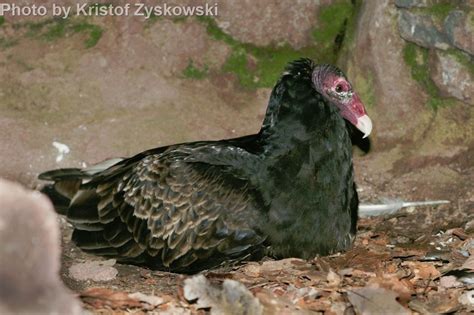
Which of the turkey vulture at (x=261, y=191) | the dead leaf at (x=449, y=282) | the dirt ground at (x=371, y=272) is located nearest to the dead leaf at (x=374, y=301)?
the dirt ground at (x=371, y=272)

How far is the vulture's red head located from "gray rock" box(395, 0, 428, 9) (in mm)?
1240

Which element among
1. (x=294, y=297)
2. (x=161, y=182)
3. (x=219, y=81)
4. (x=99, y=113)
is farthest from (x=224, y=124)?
(x=294, y=297)

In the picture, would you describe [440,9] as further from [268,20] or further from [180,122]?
[180,122]

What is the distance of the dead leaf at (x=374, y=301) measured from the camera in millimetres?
5574

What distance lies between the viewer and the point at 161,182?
6.61 meters

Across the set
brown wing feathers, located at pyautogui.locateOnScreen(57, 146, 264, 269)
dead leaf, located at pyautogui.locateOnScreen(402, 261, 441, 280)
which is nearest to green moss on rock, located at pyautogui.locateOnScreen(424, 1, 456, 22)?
dead leaf, located at pyautogui.locateOnScreen(402, 261, 441, 280)

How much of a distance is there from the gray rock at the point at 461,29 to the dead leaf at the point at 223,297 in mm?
2822

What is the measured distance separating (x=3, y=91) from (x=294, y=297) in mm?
3489

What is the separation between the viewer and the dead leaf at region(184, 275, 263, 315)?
5547 millimetres

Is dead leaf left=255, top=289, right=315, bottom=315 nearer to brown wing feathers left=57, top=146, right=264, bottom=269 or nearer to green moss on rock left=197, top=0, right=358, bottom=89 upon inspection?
brown wing feathers left=57, top=146, right=264, bottom=269

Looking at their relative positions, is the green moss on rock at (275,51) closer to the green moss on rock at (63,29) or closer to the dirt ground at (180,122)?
the dirt ground at (180,122)

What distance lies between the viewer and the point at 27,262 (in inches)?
182

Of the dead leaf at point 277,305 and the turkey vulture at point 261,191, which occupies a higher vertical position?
the turkey vulture at point 261,191

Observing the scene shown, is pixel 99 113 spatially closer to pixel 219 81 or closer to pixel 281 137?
pixel 219 81
